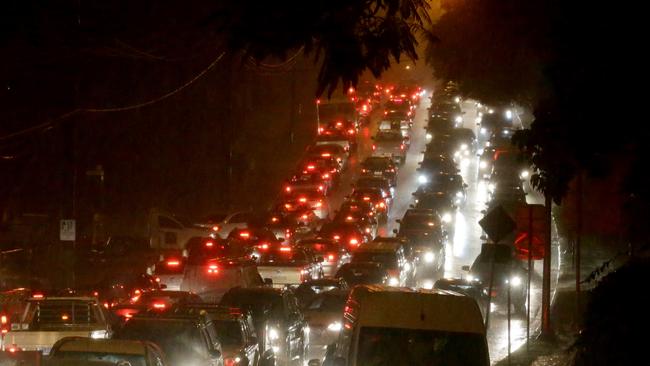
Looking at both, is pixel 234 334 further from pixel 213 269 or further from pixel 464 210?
pixel 464 210

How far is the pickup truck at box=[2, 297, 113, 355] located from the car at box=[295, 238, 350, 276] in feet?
59.6

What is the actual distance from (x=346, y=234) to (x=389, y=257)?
10.9 metres

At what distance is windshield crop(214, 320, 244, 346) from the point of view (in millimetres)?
18062

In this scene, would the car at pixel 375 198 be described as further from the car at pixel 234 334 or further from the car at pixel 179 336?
the car at pixel 179 336

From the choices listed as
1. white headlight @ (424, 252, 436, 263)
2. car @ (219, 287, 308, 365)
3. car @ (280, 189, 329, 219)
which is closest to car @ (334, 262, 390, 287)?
white headlight @ (424, 252, 436, 263)

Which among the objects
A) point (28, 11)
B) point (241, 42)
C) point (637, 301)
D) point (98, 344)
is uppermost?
point (28, 11)

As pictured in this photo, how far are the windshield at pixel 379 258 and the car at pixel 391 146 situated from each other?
3288 centimetres

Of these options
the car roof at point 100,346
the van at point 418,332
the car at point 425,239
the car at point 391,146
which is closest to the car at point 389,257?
the car at point 425,239

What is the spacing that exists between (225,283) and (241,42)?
20404 mm

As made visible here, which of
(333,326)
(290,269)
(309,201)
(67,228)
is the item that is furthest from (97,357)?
(309,201)

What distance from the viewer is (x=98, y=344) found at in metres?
13.5

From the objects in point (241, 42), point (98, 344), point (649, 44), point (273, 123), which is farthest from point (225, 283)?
point (273, 123)

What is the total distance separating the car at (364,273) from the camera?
31641 mm

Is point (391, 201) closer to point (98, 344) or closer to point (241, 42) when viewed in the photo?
point (98, 344)
